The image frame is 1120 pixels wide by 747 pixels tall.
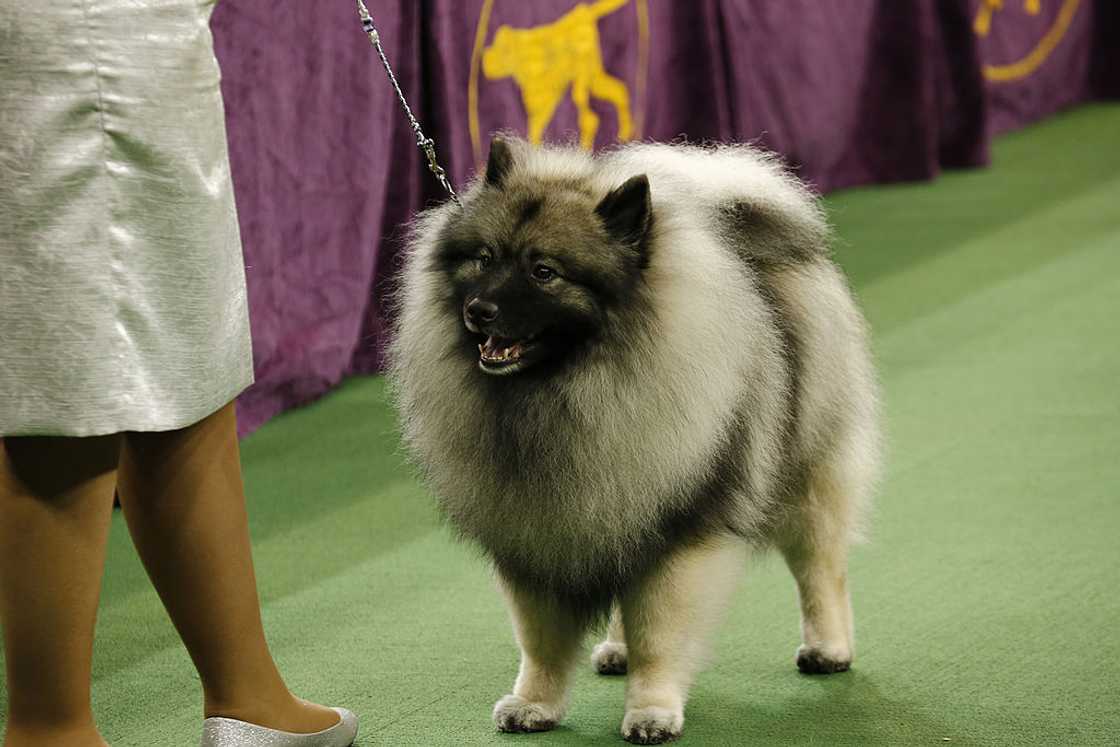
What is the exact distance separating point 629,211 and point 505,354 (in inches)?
9.5

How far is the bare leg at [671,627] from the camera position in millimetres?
2164

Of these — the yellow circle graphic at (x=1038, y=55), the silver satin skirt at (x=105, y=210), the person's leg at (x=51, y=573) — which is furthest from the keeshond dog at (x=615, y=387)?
the yellow circle graphic at (x=1038, y=55)

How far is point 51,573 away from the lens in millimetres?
1752

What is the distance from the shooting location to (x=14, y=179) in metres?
1.65

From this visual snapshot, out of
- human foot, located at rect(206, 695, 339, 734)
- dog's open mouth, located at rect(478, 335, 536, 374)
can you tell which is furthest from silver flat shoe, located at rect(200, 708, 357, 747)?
dog's open mouth, located at rect(478, 335, 536, 374)

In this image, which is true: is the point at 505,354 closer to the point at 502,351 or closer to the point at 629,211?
the point at 502,351

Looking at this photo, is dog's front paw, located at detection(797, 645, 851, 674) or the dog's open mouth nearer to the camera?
the dog's open mouth

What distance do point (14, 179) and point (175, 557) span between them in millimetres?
482

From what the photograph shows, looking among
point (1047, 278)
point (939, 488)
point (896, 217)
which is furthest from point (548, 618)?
point (896, 217)

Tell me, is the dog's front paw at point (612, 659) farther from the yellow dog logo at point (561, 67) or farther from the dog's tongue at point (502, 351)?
the yellow dog logo at point (561, 67)

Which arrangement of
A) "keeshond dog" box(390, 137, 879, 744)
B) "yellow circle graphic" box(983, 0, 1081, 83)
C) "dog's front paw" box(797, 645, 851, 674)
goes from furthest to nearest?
"yellow circle graphic" box(983, 0, 1081, 83)
"dog's front paw" box(797, 645, 851, 674)
"keeshond dog" box(390, 137, 879, 744)

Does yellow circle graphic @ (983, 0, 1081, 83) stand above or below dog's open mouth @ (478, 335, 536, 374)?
below

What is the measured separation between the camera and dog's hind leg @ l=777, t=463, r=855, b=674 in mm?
2414

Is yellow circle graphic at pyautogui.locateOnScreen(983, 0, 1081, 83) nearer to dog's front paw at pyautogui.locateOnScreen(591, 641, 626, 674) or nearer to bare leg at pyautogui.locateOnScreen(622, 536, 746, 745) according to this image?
dog's front paw at pyautogui.locateOnScreen(591, 641, 626, 674)
